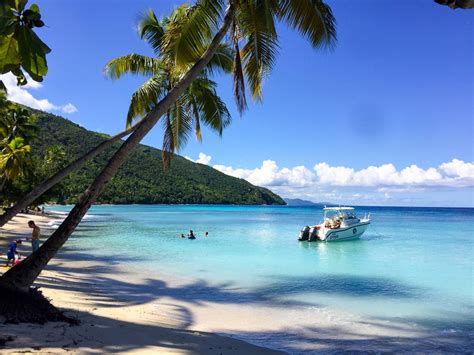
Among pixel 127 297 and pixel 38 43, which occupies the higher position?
pixel 38 43

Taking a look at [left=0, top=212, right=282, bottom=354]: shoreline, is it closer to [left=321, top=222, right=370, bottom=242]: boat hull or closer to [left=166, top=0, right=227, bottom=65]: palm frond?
[left=166, top=0, right=227, bottom=65]: palm frond

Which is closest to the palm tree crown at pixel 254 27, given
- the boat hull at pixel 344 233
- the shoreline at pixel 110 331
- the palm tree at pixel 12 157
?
the shoreline at pixel 110 331

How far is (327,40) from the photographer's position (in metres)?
6.68

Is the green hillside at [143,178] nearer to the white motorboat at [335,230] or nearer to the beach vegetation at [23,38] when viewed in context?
the white motorboat at [335,230]

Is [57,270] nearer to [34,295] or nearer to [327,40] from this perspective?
[34,295]

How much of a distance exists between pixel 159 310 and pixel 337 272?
899 cm

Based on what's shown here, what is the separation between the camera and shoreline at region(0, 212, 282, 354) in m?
4.61

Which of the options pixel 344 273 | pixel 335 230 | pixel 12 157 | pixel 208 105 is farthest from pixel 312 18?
pixel 335 230

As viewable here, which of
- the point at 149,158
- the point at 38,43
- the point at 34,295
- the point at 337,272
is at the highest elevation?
the point at 149,158

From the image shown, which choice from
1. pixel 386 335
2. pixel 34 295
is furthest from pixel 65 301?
pixel 386 335

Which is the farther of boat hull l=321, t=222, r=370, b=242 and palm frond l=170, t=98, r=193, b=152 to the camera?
boat hull l=321, t=222, r=370, b=242

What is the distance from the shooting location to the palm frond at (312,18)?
6.46 meters

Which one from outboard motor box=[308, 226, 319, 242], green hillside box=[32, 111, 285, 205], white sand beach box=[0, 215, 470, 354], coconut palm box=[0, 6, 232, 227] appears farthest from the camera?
green hillside box=[32, 111, 285, 205]

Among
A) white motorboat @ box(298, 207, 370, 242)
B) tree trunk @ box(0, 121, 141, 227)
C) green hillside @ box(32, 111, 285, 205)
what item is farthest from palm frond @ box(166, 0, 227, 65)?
green hillside @ box(32, 111, 285, 205)
